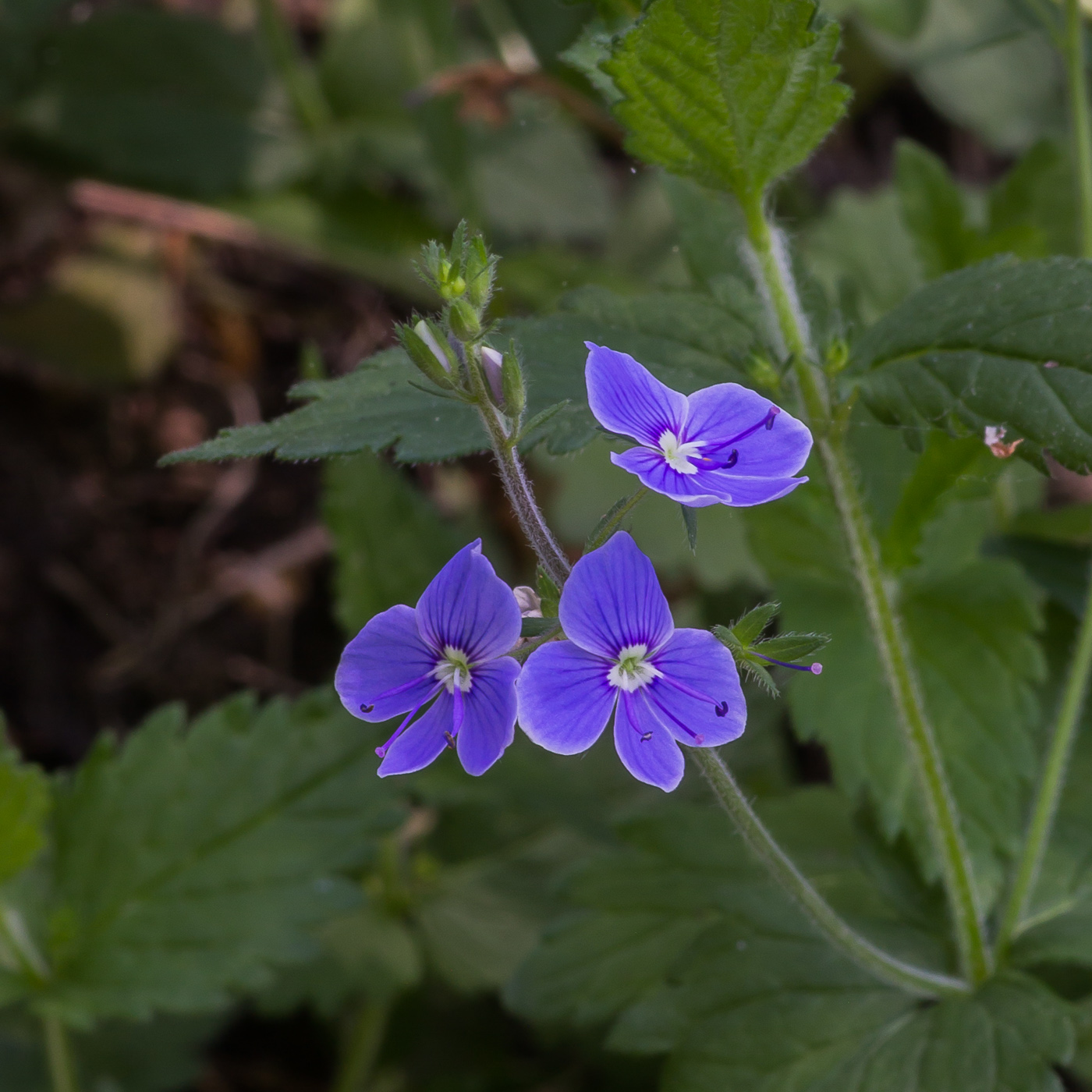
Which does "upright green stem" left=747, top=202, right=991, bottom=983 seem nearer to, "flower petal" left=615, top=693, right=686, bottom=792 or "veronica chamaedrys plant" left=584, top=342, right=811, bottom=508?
"veronica chamaedrys plant" left=584, top=342, right=811, bottom=508

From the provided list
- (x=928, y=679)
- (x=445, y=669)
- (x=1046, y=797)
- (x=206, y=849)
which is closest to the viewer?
(x=445, y=669)

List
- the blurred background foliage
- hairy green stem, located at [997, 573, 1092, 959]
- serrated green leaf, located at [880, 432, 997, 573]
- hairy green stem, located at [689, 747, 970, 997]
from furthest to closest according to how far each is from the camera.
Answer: the blurred background foliage
hairy green stem, located at [997, 573, 1092, 959]
serrated green leaf, located at [880, 432, 997, 573]
hairy green stem, located at [689, 747, 970, 997]

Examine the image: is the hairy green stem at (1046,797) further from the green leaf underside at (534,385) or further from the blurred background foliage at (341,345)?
the green leaf underside at (534,385)

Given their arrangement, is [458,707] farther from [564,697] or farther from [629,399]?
[629,399]

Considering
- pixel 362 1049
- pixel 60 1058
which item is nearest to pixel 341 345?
pixel 362 1049

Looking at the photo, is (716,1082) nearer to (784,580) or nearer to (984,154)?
(784,580)

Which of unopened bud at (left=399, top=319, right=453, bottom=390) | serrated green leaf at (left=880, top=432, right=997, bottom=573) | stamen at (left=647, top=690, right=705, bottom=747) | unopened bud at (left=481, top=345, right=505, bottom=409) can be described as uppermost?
unopened bud at (left=399, top=319, right=453, bottom=390)

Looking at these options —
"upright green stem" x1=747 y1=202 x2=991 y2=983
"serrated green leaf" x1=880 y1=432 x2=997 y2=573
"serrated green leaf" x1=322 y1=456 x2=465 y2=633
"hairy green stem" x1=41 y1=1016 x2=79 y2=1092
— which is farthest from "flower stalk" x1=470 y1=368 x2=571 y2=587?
"hairy green stem" x1=41 y1=1016 x2=79 y2=1092

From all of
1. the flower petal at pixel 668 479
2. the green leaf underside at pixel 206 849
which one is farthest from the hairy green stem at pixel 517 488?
the green leaf underside at pixel 206 849
